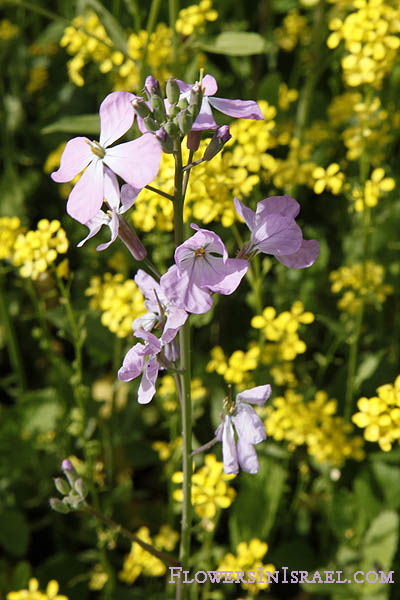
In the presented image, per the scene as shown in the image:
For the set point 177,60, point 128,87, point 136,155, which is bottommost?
point 128,87

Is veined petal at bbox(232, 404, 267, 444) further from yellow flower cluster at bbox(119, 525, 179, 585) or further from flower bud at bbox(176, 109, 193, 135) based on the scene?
yellow flower cluster at bbox(119, 525, 179, 585)

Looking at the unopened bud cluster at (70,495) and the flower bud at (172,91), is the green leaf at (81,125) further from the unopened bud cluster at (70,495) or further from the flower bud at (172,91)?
the unopened bud cluster at (70,495)

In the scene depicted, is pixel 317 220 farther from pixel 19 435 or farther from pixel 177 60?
pixel 19 435

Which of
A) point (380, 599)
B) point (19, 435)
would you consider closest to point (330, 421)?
point (380, 599)

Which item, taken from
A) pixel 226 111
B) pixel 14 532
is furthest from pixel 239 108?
pixel 14 532

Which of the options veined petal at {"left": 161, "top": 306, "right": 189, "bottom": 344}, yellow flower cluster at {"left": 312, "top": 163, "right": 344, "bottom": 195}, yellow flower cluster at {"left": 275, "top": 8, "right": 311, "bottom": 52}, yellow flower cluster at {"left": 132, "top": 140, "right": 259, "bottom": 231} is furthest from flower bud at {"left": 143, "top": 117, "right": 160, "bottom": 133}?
yellow flower cluster at {"left": 275, "top": 8, "right": 311, "bottom": 52}

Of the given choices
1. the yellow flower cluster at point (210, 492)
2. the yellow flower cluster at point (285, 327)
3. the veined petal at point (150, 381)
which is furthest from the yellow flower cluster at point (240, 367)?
the veined petal at point (150, 381)
